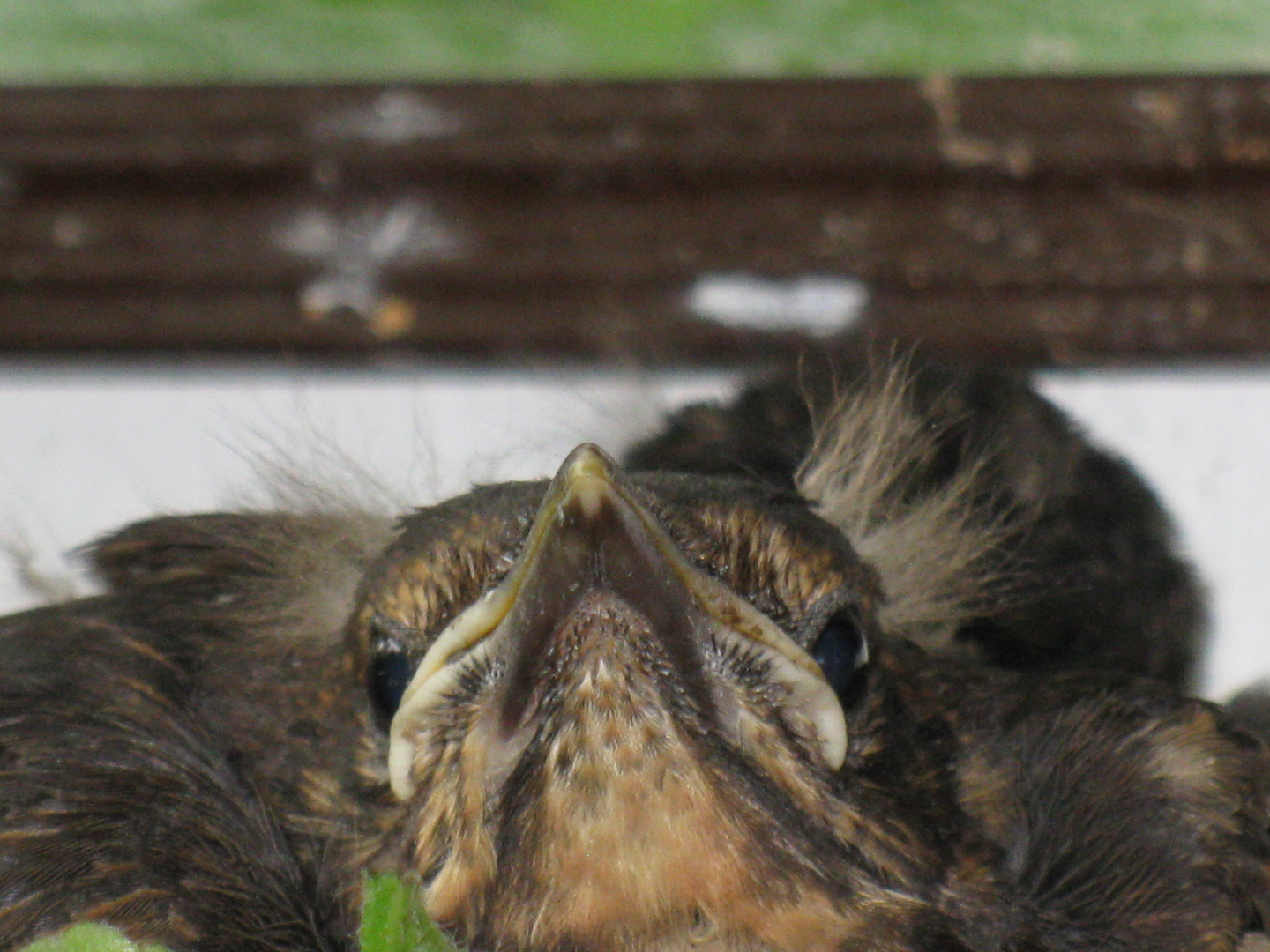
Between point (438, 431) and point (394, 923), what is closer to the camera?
point (394, 923)

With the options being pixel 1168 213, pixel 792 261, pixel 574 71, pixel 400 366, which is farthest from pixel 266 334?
pixel 1168 213

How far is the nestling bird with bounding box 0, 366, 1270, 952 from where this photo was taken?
737 millimetres

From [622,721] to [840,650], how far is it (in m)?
0.19

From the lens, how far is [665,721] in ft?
2.39

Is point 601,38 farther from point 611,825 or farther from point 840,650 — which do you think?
point 611,825

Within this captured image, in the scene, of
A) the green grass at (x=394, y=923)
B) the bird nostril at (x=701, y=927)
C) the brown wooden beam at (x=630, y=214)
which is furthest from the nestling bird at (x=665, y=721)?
the brown wooden beam at (x=630, y=214)

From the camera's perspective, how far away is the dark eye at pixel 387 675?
858mm

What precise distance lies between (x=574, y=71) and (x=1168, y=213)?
2.05 ft

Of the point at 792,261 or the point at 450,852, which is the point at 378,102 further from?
the point at 450,852

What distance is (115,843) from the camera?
2.92ft

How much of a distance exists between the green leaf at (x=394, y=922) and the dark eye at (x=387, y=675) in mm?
246

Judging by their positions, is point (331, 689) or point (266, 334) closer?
point (331, 689)

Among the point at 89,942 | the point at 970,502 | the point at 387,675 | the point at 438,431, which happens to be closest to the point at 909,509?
the point at 970,502

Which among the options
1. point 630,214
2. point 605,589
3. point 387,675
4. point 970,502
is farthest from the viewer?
point 630,214
